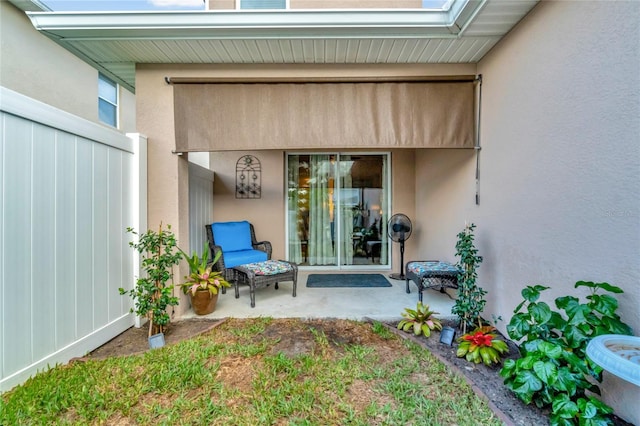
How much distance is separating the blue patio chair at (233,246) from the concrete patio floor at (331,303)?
478 millimetres

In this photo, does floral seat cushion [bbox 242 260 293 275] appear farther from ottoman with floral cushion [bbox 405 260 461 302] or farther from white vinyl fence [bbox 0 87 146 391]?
ottoman with floral cushion [bbox 405 260 461 302]

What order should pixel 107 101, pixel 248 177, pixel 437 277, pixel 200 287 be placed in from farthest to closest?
1. pixel 107 101
2. pixel 248 177
3. pixel 437 277
4. pixel 200 287

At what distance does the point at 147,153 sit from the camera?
319cm

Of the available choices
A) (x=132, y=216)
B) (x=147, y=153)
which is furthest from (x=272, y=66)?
(x=132, y=216)

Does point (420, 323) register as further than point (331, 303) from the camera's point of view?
No

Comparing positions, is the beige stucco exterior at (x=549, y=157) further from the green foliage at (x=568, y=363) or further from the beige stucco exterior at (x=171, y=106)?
the green foliage at (x=568, y=363)

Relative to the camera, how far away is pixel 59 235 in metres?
2.20

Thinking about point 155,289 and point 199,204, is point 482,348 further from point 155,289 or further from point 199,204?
point 199,204

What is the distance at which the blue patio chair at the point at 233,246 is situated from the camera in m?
4.19

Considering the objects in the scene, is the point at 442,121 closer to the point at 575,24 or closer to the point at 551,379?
the point at 575,24

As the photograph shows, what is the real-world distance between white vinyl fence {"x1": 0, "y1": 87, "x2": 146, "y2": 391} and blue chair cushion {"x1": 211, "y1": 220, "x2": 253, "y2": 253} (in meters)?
1.54

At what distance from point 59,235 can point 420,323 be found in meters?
3.38

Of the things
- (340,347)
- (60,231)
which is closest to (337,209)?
(340,347)

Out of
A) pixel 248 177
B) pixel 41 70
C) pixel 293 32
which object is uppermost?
pixel 41 70
